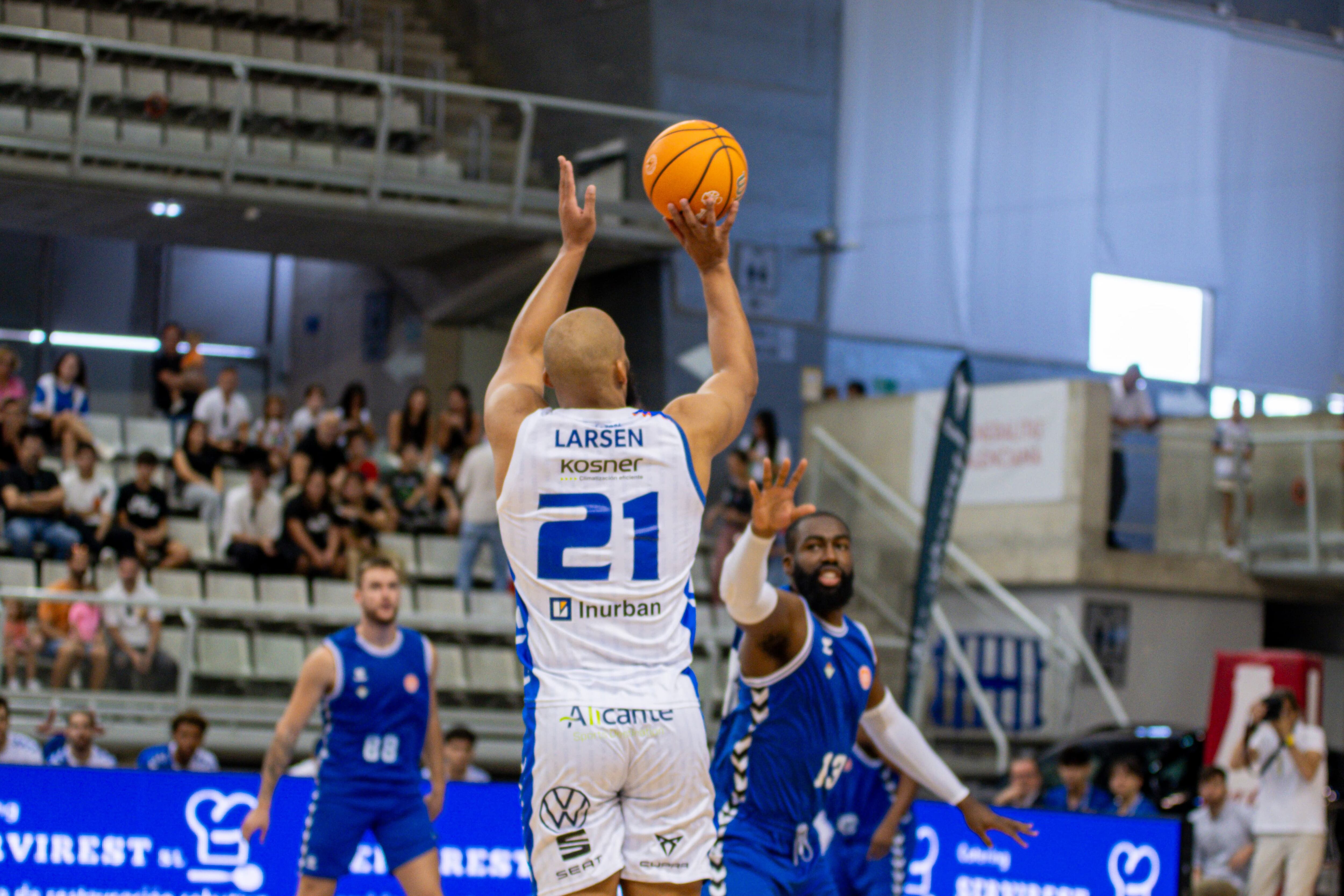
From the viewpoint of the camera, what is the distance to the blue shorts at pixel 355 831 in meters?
7.71

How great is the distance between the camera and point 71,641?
12.0 metres

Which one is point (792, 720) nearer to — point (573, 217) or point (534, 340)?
point (534, 340)

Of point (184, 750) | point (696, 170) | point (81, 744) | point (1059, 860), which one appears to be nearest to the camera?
point (696, 170)

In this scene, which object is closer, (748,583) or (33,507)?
(748,583)

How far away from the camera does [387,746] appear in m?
8.00

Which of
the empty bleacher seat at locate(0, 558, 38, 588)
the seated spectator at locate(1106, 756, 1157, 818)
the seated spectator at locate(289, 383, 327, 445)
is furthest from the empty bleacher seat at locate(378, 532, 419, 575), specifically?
the seated spectator at locate(1106, 756, 1157, 818)

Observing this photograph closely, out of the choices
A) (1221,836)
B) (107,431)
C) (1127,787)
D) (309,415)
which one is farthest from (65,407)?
(1221,836)

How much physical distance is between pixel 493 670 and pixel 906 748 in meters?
8.14

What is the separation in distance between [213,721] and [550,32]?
10777 mm

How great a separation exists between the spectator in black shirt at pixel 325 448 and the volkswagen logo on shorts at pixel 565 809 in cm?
1163

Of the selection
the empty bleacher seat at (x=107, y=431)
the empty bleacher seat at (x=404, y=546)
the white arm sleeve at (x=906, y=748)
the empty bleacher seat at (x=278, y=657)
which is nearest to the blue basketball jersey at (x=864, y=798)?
the white arm sleeve at (x=906, y=748)

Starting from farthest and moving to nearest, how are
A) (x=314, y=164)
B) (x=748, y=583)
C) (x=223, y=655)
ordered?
(x=314, y=164) → (x=223, y=655) → (x=748, y=583)

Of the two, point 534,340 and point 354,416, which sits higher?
point 354,416

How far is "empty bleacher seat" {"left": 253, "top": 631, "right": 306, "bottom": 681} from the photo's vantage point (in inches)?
511
